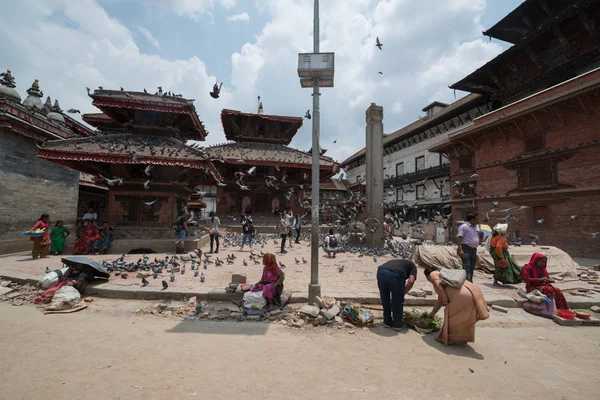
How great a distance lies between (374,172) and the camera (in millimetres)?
14258

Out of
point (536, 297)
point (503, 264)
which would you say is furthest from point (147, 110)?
point (536, 297)

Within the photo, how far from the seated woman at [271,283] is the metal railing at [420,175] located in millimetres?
26015

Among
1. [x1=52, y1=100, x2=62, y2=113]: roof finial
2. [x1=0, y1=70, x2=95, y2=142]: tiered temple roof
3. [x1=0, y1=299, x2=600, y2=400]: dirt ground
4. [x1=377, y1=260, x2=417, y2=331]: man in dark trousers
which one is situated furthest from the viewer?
[x1=52, y1=100, x2=62, y2=113]: roof finial

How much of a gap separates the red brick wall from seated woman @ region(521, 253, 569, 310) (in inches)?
445

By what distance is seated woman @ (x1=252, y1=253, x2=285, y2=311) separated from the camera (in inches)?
199

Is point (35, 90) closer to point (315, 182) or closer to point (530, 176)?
point (315, 182)

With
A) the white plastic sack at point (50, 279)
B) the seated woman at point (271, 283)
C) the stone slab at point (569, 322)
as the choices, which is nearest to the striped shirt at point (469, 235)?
the stone slab at point (569, 322)

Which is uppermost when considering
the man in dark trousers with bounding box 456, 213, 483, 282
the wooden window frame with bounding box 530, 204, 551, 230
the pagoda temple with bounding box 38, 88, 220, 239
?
the pagoda temple with bounding box 38, 88, 220, 239

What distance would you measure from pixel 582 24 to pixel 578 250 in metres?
12.2

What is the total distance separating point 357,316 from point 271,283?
1.75 m

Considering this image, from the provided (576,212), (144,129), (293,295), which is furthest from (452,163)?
(144,129)

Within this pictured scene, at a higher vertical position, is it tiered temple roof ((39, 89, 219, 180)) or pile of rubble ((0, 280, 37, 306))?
tiered temple roof ((39, 89, 219, 180))

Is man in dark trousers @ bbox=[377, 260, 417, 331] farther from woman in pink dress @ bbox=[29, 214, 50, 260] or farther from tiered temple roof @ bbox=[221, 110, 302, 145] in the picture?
tiered temple roof @ bbox=[221, 110, 302, 145]

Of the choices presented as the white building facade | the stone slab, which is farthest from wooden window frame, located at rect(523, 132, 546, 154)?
the stone slab
